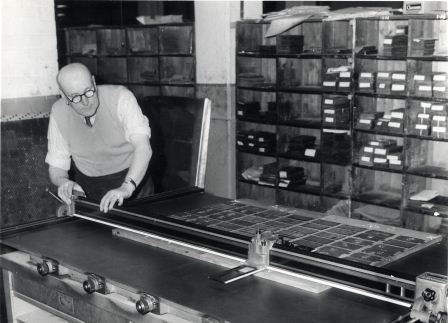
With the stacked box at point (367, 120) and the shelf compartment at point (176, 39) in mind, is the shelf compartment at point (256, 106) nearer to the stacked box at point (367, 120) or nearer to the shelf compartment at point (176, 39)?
the shelf compartment at point (176, 39)

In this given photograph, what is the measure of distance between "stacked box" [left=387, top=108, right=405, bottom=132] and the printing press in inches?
99.2

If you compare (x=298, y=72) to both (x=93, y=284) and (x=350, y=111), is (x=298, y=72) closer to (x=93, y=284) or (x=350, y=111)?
(x=350, y=111)

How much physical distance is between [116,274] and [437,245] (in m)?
1.11

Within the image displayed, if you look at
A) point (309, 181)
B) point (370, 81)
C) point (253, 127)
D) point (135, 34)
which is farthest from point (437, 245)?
point (135, 34)

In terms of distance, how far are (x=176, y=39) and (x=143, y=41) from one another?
0.52 m

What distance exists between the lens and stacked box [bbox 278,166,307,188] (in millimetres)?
5418

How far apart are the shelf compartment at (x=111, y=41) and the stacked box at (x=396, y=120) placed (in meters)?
3.17

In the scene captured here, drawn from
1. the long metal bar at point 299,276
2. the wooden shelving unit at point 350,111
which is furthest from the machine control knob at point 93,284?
the wooden shelving unit at point 350,111

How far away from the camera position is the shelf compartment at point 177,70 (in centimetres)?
612

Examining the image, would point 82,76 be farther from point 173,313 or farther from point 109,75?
point 109,75

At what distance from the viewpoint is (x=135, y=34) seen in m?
6.51

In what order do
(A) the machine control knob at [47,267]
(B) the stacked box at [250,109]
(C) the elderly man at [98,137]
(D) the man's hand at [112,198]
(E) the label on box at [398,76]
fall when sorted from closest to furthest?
1. (A) the machine control knob at [47,267]
2. (D) the man's hand at [112,198]
3. (C) the elderly man at [98,137]
4. (E) the label on box at [398,76]
5. (B) the stacked box at [250,109]

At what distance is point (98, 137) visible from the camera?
3.12m

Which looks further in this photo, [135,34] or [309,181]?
[135,34]
